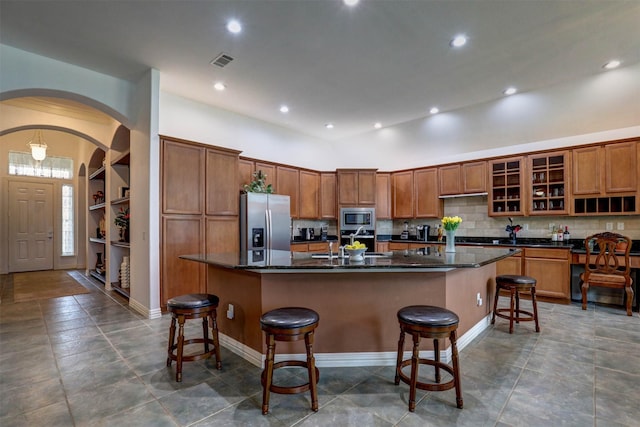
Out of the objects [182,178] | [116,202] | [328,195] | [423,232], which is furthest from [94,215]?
[423,232]

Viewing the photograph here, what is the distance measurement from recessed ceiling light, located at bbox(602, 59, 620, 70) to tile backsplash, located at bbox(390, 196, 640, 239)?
7.39 ft

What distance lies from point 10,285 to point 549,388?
849 cm

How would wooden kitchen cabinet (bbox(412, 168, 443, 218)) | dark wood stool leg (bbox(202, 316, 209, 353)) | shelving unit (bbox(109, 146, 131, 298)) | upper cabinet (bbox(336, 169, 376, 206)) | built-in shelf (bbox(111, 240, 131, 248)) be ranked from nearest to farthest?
dark wood stool leg (bbox(202, 316, 209, 353)), built-in shelf (bbox(111, 240, 131, 248)), shelving unit (bbox(109, 146, 131, 298)), wooden kitchen cabinet (bbox(412, 168, 443, 218)), upper cabinet (bbox(336, 169, 376, 206))

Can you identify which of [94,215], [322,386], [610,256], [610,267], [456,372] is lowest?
[322,386]

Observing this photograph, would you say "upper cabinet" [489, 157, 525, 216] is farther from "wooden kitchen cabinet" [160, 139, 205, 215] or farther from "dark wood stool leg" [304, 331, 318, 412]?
"wooden kitchen cabinet" [160, 139, 205, 215]

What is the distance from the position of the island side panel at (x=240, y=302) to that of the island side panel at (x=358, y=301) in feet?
0.79

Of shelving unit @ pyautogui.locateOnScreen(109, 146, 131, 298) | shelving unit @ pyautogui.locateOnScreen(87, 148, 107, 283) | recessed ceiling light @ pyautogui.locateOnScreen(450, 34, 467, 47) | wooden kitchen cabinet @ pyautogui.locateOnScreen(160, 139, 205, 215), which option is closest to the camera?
recessed ceiling light @ pyautogui.locateOnScreen(450, 34, 467, 47)

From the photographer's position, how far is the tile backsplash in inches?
185

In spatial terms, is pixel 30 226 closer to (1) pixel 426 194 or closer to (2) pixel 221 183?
(2) pixel 221 183

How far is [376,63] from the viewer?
375cm

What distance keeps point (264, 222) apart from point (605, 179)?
521 centimetres

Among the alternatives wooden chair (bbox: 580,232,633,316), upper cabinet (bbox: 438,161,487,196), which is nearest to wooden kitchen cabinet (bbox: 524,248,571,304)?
wooden chair (bbox: 580,232,633,316)

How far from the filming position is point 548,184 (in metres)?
5.06

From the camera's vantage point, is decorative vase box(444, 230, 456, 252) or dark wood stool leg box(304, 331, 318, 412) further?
decorative vase box(444, 230, 456, 252)
